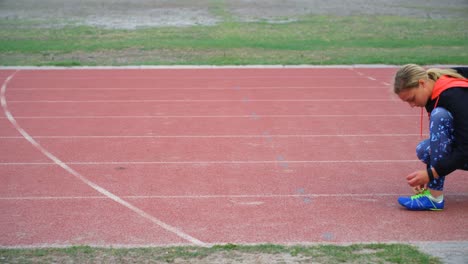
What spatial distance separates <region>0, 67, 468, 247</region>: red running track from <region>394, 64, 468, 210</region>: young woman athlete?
0.43 metres

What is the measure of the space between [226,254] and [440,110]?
2.10 meters

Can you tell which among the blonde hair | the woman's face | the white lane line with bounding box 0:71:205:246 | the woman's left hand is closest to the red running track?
the white lane line with bounding box 0:71:205:246

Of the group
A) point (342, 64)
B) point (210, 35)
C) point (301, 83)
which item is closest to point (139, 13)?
point (210, 35)

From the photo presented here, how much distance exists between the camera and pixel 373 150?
9.29m

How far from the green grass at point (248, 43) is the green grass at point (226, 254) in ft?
43.1

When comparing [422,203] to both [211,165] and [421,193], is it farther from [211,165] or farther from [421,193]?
[211,165]

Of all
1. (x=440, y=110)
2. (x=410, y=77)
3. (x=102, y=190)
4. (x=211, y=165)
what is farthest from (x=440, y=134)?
(x=102, y=190)

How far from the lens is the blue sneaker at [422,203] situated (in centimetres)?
657

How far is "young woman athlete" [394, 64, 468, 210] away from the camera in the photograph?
6129 mm

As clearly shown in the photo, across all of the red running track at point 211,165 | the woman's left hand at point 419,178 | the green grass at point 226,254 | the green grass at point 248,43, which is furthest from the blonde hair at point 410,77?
the green grass at point 248,43

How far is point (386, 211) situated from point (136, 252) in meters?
2.23

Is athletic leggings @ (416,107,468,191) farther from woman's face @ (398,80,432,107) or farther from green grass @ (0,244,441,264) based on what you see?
green grass @ (0,244,441,264)

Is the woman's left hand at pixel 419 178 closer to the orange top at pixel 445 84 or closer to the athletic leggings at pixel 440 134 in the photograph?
the athletic leggings at pixel 440 134

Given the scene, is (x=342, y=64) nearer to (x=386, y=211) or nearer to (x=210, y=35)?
(x=210, y=35)
